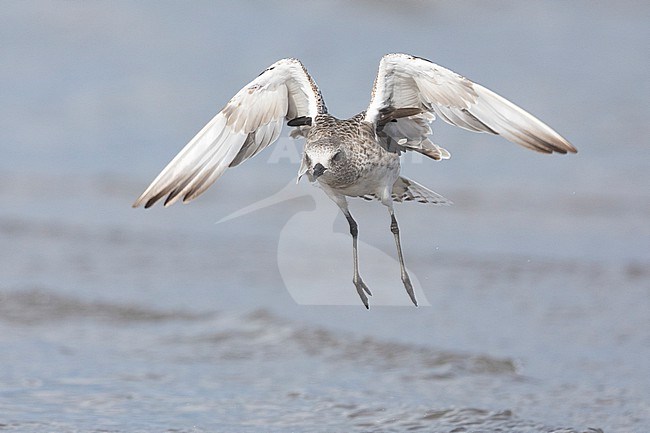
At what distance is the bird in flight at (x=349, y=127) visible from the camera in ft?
17.5

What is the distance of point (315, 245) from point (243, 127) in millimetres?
4360

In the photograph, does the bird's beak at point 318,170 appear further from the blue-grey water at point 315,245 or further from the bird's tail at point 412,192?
the blue-grey water at point 315,245

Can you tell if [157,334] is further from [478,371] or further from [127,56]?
[127,56]

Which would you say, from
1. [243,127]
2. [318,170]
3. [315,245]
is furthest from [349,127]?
[315,245]

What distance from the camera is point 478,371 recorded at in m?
7.15

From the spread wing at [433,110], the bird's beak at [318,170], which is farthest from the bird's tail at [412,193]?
the bird's beak at [318,170]

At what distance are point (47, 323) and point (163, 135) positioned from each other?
5.39 meters

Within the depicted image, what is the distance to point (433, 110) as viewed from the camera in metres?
5.57

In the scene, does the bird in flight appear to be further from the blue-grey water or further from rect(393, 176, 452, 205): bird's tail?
the blue-grey water

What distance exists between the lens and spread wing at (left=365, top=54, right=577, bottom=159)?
5.09 m

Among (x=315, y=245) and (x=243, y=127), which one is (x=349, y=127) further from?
(x=315, y=245)

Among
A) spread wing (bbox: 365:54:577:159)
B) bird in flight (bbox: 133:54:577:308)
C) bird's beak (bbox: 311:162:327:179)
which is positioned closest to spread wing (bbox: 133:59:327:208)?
bird in flight (bbox: 133:54:577:308)

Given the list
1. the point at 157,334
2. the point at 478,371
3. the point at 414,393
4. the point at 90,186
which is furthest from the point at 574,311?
the point at 90,186

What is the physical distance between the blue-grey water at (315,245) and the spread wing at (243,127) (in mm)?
1505
